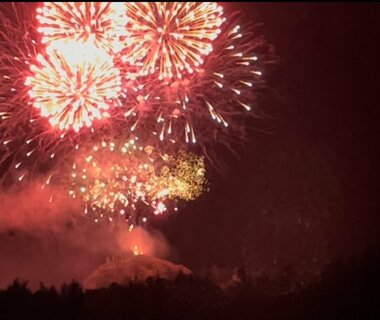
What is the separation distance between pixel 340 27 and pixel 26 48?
3082 millimetres

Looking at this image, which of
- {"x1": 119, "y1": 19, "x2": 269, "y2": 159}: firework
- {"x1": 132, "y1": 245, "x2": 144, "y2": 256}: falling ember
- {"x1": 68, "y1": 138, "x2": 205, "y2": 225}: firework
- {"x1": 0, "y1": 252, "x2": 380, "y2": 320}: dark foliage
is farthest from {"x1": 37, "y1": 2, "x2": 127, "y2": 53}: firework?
{"x1": 0, "y1": 252, "x2": 380, "y2": 320}: dark foliage

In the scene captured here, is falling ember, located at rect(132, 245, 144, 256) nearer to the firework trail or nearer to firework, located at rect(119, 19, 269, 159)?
the firework trail

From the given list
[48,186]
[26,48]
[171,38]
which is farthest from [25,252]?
[171,38]

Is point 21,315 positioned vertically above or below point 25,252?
below

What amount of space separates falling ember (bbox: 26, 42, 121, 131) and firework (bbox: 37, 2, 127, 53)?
0.47ft

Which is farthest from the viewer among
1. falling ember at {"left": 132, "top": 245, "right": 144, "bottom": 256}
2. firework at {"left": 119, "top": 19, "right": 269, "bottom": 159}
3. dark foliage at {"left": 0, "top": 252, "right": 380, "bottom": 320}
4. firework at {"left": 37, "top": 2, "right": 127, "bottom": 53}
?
falling ember at {"left": 132, "top": 245, "right": 144, "bottom": 256}

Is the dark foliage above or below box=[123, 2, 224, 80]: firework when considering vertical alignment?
below

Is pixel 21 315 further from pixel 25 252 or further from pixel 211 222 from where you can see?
pixel 211 222

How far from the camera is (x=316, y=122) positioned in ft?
21.7

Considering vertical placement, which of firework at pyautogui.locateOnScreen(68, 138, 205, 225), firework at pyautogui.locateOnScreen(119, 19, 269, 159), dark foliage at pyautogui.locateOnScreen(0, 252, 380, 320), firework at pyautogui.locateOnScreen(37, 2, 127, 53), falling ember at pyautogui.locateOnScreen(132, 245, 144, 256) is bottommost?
dark foliage at pyautogui.locateOnScreen(0, 252, 380, 320)

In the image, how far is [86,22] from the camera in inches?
215

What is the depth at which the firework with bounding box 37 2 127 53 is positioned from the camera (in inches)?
214

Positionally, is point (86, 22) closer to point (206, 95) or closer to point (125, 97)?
point (125, 97)

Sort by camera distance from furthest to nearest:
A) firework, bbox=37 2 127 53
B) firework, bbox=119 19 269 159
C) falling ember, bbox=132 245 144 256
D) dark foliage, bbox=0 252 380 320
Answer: falling ember, bbox=132 245 144 256
firework, bbox=119 19 269 159
dark foliage, bbox=0 252 380 320
firework, bbox=37 2 127 53
